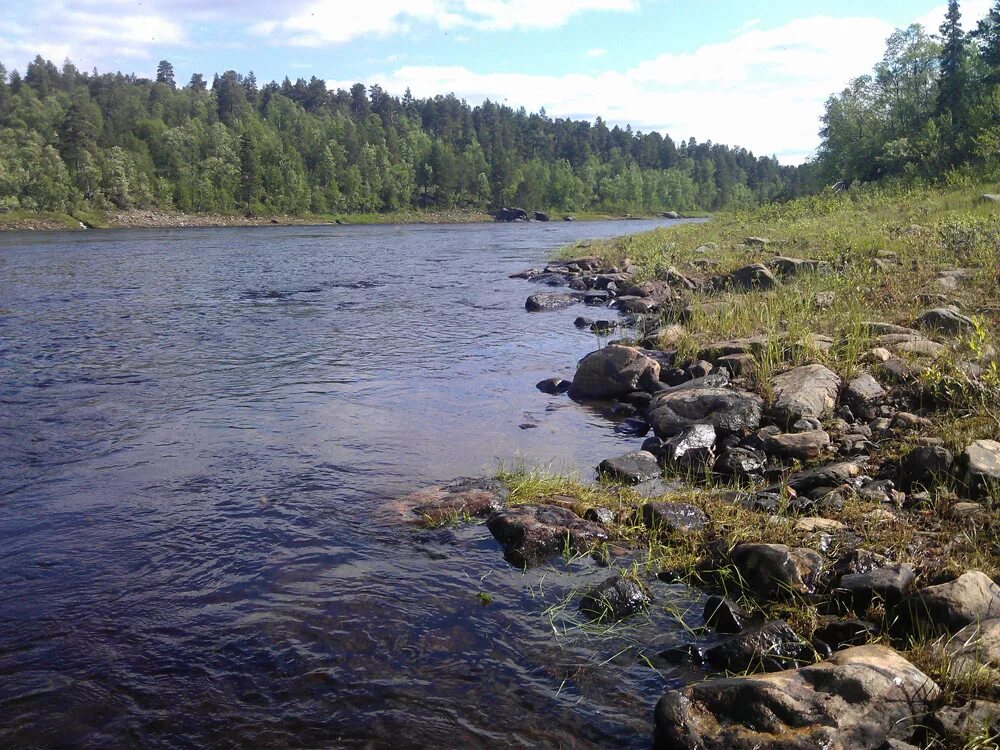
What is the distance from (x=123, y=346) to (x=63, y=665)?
14.2 metres

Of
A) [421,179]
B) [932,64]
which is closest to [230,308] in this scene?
[932,64]

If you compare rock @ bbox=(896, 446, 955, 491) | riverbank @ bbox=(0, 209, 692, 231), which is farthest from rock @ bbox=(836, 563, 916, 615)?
riverbank @ bbox=(0, 209, 692, 231)

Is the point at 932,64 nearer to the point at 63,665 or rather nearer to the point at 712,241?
the point at 712,241

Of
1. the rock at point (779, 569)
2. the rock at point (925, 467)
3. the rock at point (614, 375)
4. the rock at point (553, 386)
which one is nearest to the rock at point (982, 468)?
the rock at point (925, 467)

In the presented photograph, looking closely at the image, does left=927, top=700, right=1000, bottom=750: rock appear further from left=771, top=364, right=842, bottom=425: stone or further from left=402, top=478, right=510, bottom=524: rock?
left=771, top=364, right=842, bottom=425: stone

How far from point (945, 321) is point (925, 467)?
231 inches

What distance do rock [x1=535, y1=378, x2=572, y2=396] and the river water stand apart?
39 centimetres

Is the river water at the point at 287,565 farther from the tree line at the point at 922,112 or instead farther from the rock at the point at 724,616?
the tree line at the point at 922,112

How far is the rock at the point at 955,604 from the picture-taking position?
17.6 ft

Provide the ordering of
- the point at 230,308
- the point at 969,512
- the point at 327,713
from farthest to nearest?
the point at 230,308 → the point at 969,512 → the point at 327,713

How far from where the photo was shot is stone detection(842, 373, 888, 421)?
410 inches

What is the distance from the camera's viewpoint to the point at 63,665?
5.89 metres

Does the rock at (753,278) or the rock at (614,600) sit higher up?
the rock at (753,278)

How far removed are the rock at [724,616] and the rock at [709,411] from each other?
4.58 metres
